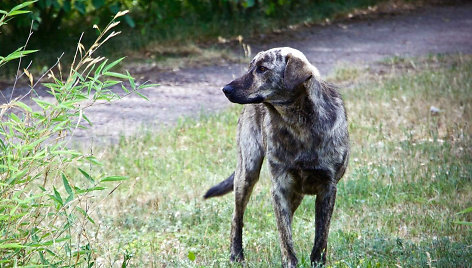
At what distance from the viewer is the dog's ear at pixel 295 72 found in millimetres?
4586

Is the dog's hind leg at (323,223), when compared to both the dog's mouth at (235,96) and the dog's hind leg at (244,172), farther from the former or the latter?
the dog's mouth at (235,96)

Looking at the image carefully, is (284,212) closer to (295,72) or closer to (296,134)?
(296,134)

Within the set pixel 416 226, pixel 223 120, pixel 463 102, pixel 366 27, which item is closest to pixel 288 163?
pixel 416 226

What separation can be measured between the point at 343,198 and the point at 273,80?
1.89 metres

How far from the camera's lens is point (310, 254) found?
4980mm

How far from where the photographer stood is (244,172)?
536cm

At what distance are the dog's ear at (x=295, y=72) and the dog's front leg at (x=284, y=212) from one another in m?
0.63

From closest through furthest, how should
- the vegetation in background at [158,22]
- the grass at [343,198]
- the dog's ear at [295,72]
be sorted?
1. the dog's ear at [295,72]
2. the grass at [343,198]
3. the vegetation in background at [158,22]

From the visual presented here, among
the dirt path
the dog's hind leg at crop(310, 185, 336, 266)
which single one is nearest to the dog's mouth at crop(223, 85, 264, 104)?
the dog's hind leg at crop(310, 185, 336, 266)

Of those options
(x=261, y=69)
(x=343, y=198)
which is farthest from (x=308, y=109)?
(x=343, y=198)

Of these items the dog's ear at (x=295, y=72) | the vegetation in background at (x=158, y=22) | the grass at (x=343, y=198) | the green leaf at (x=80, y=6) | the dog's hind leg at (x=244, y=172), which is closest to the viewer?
the dog's ear at (x=295, y=72)

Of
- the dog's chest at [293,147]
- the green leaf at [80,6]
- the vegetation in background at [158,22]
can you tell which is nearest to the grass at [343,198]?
the dog's chest at [293,147]

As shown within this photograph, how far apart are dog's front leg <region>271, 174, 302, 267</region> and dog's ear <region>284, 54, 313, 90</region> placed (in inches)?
24.9

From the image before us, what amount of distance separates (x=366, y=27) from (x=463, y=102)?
6102 mm
